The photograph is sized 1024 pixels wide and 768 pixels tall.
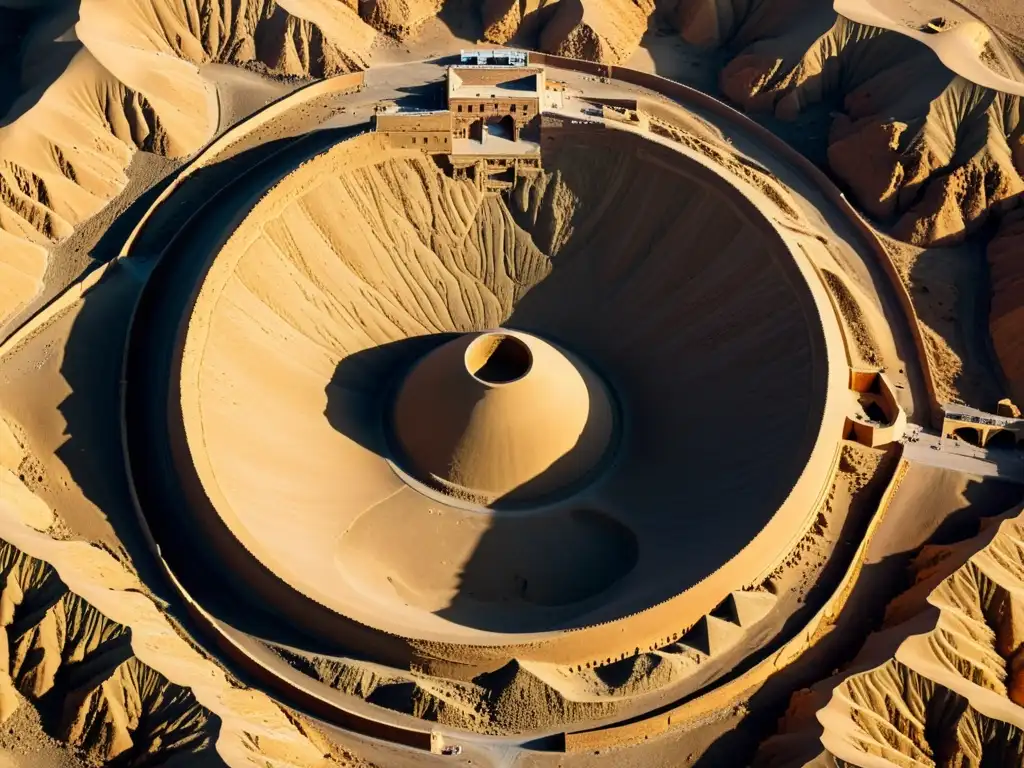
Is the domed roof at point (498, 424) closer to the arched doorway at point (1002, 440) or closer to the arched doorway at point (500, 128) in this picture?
the arched doorway at point (500, 128)

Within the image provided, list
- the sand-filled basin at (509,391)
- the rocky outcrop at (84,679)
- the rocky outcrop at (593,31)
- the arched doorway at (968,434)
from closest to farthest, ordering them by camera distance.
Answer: the rocky outcrop at (84,679), the sand-filled basin at (509,391), the arched doorway at (968,434), the rocky outcrop at (593,31)

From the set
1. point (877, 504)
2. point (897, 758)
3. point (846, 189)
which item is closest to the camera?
point (897, 758)

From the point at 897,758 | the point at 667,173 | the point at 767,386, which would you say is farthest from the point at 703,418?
the point at 897,758

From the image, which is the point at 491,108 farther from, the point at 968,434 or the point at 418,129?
the point at 968,434

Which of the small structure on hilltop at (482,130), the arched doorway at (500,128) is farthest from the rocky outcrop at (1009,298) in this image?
the arched doorway at (500,128)

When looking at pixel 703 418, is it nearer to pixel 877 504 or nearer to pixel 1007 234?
pixel 877 504
